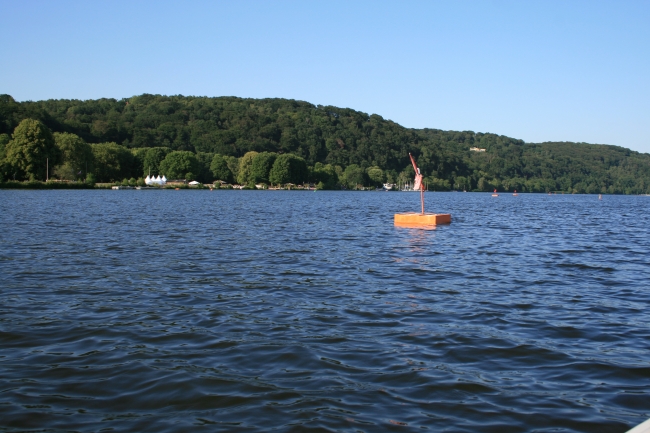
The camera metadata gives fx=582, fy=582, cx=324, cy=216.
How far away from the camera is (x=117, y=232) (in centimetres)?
3017

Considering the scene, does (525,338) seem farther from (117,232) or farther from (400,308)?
(117,232)

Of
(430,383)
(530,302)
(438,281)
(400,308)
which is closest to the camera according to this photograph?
(430,383)

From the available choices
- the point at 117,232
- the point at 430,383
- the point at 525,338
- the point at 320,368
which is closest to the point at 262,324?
the point at 320,368

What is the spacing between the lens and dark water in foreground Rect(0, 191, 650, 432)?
709cm

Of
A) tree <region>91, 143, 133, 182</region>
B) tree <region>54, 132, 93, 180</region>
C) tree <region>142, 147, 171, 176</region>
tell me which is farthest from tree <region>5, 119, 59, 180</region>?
tree <region>142, 147, 171, 176</region>

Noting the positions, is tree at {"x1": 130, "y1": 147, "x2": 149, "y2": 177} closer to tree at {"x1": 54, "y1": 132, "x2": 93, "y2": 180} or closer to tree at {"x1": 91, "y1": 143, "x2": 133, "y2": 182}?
tree at {"x1": 91, "y1": 143, "x2": 133, "y2": 182}

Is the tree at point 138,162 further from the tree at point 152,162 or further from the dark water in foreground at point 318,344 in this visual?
the dark water in foreground at point 318,344

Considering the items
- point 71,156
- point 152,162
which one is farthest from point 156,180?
point 71,156

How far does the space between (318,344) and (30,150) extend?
127m

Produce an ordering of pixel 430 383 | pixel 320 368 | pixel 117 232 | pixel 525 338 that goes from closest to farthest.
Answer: pixel 430 383 → pixel 320 368 → pixel 525 338 → pixel 117 232

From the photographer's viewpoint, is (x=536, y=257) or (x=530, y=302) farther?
(x=536, y=257)

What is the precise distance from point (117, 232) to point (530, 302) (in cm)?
2262

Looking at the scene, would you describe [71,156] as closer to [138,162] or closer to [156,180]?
[156,180]

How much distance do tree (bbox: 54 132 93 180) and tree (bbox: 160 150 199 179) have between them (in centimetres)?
4423
